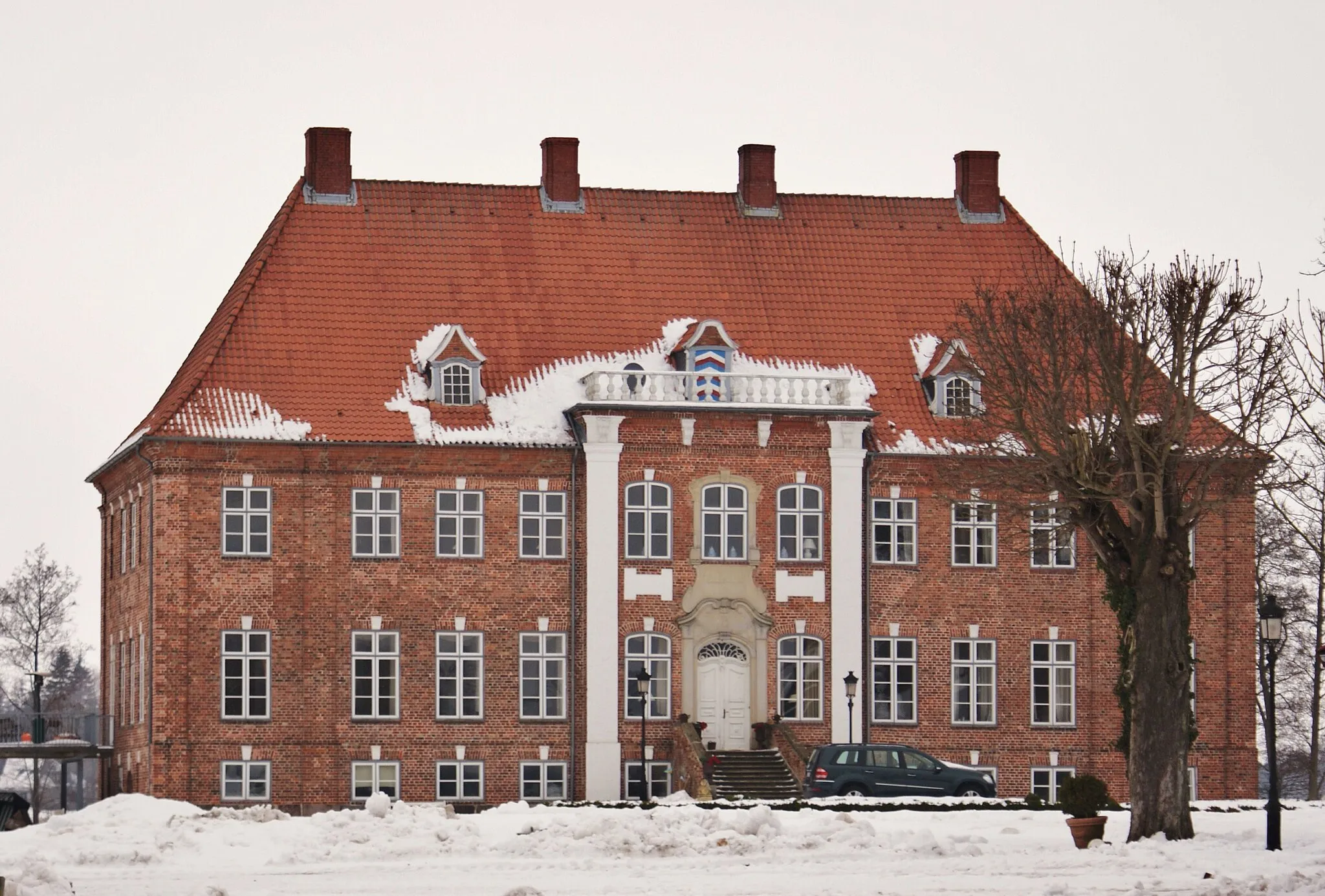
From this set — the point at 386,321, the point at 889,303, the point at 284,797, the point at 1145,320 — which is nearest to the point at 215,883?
the point at 1145,320

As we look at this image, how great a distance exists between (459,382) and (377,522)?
3.36 m

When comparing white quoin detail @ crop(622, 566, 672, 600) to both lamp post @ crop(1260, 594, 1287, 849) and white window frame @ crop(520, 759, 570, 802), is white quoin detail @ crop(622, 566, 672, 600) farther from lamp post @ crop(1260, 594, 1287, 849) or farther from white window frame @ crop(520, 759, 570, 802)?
lamp post @ crop(1260, 594, 1287, 849)

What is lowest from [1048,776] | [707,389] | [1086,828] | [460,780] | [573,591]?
[1048,776]

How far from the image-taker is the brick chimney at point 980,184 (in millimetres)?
57781

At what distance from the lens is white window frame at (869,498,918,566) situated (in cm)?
5247

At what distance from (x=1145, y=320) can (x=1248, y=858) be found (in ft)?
26.5

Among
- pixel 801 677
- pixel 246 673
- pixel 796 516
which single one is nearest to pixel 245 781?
pixel 246 673

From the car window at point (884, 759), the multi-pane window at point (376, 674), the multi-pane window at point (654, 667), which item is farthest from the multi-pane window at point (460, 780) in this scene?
the car window at point (884, 759)

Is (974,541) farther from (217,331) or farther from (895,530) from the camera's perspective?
(217,331)

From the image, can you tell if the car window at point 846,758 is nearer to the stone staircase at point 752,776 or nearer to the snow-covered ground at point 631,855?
the stone staircase at point 752,776

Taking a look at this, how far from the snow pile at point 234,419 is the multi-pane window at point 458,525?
308 centimetres

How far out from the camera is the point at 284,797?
4906 cm

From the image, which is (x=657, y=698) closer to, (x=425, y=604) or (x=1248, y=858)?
(x=425, y=604)

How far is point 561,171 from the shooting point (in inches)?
2199
